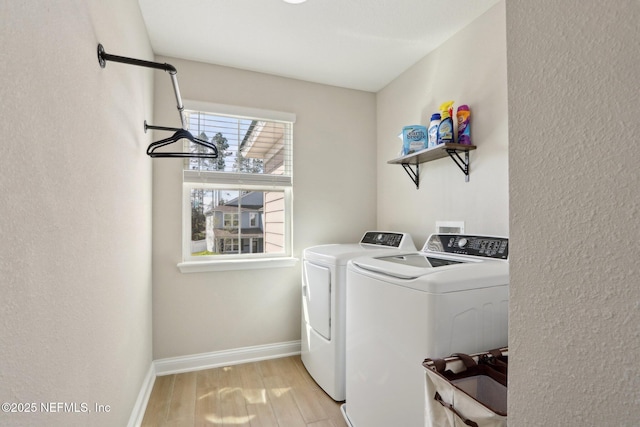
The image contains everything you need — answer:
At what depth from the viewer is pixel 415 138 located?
216cm

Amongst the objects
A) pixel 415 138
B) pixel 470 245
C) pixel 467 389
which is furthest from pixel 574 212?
pixel 415 138

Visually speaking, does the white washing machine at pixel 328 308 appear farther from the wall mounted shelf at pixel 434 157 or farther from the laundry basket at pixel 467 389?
the laundry basket at pixel 467 389

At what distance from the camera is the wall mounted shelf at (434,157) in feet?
6.16

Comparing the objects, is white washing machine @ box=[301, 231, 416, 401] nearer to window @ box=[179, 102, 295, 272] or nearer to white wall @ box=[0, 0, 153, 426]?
window @ box=[179, 102, 295, 272]

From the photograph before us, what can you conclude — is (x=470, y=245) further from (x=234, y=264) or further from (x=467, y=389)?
(x=234, y=264)

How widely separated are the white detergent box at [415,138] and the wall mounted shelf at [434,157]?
2.0 inches

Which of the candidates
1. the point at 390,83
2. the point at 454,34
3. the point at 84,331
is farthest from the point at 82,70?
the point at 390,83

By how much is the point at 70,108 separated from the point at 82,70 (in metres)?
0.17

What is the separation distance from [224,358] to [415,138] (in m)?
2.22

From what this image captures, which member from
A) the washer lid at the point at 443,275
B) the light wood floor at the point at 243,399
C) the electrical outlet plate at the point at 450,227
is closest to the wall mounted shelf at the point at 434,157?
the electrical outlet plate at the point at 450,227

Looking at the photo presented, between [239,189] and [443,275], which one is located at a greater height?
[239,189]

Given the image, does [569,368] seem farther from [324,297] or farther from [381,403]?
[324,297]

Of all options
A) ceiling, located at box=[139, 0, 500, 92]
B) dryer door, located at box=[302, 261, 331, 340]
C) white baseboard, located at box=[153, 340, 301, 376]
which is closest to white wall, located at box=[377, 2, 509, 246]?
ceiling, located at box=[139, 0, 500, 92]

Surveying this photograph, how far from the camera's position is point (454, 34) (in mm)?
2062
